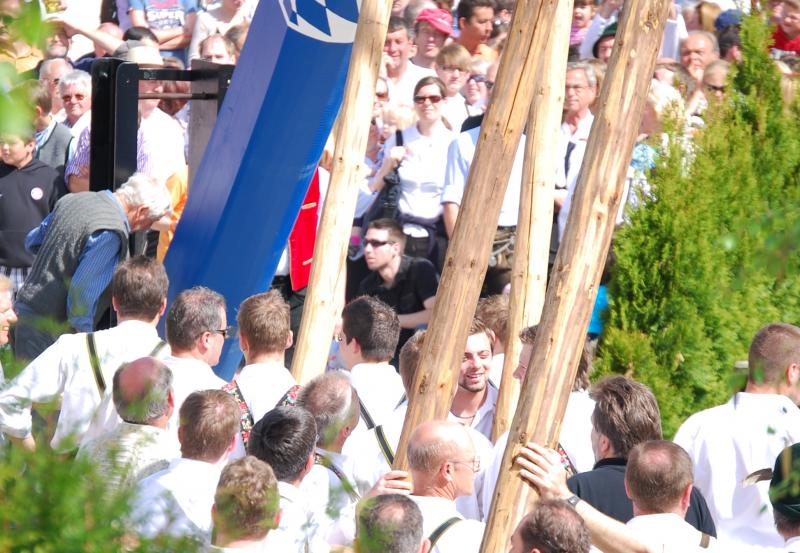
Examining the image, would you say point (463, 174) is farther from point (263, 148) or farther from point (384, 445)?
point (384, 445)

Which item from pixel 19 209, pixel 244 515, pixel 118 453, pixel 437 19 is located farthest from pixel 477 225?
pixel 437 19

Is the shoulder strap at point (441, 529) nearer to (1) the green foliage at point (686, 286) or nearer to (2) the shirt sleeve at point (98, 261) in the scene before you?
(2) the shirt sleeve at point (98, 261)

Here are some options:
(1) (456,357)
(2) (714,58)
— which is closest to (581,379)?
(1) (456,357)

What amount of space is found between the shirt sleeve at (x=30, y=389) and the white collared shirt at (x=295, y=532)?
2.18 ft

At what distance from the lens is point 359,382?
19.4ft

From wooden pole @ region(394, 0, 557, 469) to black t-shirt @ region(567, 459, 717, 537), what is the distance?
62 centimetres

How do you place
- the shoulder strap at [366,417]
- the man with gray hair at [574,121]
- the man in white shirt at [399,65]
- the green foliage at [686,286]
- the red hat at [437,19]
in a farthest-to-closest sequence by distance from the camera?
the red hat at [437,19] → the man in white shirt at [399,65] → the man with gray hair at [574,121] → the green foliage at [686,286] → the shoulder strap at [366,417]

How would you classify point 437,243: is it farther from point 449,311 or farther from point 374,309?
point 449,311

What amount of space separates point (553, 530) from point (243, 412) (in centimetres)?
184

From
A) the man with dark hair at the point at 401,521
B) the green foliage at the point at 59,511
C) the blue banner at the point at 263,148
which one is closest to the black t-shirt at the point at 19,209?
the blue banner at the point at 263,148

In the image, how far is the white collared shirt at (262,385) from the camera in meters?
5.38

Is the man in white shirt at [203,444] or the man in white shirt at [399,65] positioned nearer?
the man in white shirt at [203,444]

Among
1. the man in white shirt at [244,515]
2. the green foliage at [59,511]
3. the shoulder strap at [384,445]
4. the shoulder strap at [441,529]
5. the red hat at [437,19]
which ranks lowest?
the shoulder strap at [384,445]

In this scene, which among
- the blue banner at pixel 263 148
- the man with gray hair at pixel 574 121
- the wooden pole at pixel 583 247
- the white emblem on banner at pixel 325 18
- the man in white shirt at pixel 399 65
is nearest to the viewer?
the wooden pole at pixel 583 247
